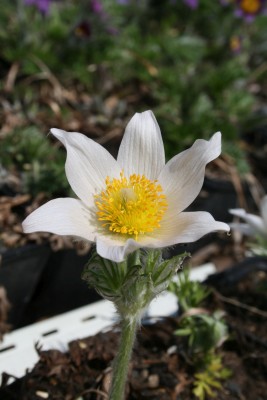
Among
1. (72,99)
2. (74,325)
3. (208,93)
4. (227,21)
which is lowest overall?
(74,325)

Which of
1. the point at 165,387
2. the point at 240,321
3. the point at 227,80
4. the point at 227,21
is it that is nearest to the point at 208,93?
the point at 227,80

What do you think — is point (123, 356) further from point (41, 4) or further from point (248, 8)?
point (248, 8)

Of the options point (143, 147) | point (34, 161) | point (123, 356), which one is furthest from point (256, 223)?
point (34, 161)

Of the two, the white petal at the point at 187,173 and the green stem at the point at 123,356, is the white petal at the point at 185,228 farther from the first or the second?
the green stem at the point at 123,356

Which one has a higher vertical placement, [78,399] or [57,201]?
[57,201]

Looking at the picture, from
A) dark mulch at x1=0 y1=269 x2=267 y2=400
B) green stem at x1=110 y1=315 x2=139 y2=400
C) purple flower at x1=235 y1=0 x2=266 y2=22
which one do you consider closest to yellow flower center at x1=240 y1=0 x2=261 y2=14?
purple flower at x1=235 y1=0 x2=266 y2=22

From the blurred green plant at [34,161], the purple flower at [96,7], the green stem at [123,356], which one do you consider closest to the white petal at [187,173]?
the green stem at [123,356]

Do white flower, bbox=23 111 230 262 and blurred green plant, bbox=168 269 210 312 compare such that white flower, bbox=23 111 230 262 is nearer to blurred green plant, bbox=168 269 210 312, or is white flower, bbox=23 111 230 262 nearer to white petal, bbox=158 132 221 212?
white petal, bbox=158 132 221 212

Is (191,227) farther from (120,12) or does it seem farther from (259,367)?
(120,12)
